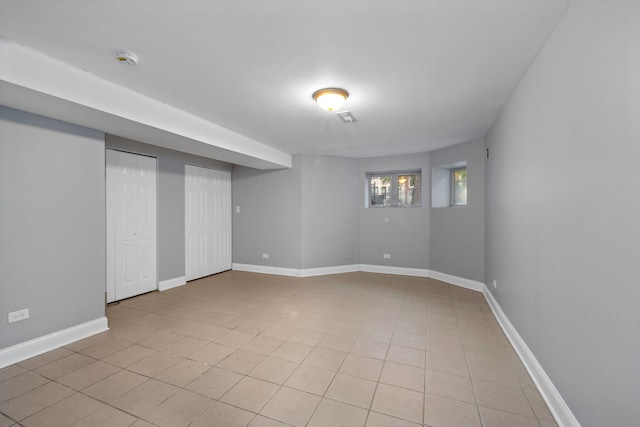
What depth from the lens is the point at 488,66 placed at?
230 cm

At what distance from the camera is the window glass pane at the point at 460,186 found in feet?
17.3

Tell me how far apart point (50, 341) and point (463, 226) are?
5676mm

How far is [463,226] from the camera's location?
494 cm

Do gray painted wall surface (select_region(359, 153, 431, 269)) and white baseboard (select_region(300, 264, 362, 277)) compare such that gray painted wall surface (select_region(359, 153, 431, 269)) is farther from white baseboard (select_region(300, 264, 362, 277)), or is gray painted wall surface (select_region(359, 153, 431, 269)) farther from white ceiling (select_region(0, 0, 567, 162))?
white ceiling (select_region(0, 0, 567, 162))

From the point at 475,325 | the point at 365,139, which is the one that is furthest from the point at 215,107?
the point at 475,325

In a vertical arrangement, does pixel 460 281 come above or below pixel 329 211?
below

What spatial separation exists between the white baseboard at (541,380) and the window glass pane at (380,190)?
340 centimetres

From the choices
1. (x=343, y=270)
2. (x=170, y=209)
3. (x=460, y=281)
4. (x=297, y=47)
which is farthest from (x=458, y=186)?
(x=170, y=209)

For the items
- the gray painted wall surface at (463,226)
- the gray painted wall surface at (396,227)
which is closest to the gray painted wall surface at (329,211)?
the gray painted wall surface at (396,227)

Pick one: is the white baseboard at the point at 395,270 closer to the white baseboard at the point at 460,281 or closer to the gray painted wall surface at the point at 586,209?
the white baseboard at the point at 460,281

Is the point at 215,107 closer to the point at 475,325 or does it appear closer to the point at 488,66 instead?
the point at 488,66

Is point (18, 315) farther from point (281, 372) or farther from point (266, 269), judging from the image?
point (266, 269)

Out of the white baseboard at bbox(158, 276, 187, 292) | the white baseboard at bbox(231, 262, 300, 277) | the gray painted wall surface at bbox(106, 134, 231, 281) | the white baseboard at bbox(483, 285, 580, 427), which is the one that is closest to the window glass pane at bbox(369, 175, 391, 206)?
the white baseboard at bbox(231, 262, 300, 277)

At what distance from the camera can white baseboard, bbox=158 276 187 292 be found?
4.72m
